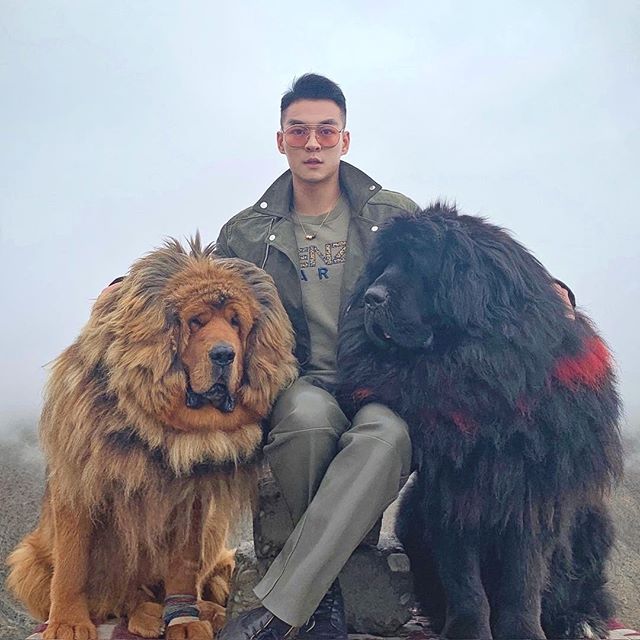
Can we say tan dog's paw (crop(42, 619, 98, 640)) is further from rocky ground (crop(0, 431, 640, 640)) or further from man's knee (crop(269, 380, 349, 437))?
rocky ground (crop(0, 431, 640, 640))

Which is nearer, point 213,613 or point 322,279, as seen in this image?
point 213,613

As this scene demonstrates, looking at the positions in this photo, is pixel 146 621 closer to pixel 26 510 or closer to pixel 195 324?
pixel 195 324

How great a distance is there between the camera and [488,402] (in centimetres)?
213

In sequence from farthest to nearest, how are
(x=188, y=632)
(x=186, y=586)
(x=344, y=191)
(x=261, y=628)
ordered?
1. (x=344, y=191)
2. (x=186, y=586)
3. (x=188, y=632)
4. (x=261, y=628)

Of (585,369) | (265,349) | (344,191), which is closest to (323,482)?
(265,349)

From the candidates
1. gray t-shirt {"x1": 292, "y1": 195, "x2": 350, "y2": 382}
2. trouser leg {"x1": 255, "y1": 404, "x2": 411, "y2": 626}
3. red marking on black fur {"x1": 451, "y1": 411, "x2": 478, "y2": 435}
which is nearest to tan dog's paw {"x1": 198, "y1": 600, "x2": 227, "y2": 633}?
trouser leg {"x1": 255, "y1": 404, "x2": 411, "y2": 626}

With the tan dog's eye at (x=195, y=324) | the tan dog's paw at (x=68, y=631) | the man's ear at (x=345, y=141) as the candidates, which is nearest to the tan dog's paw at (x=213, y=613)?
the tan dog's paw at (x=68, y=631)

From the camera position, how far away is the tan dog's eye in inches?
86.8

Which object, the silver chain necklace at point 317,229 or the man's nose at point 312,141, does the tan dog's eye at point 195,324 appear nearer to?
the silver chain necklace at point 317,229

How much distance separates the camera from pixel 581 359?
86.7 inches

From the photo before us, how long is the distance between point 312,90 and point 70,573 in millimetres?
1963

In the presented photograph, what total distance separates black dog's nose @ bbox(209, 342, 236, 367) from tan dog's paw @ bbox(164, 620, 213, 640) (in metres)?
0.87

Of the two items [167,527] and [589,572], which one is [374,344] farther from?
[589,572]

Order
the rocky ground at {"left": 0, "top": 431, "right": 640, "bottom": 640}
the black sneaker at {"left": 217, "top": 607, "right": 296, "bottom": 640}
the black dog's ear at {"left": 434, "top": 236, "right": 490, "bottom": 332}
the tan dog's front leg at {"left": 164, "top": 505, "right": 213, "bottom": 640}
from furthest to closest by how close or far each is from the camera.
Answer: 1. the rocky ground at {"left": 0, "top": 431, "right": 640, "bottom": 640}
2. the tan dog's front leg at {"left": 164, "top": 505, "right": 213, "bottom": 640}
3. the black dog's ear at {"left": 434, "top": 236, "right": 490, "bottom": 332}
4. the black sneaker at {"left": 217, "top": 607, "right": 296, "bottom": 640}
